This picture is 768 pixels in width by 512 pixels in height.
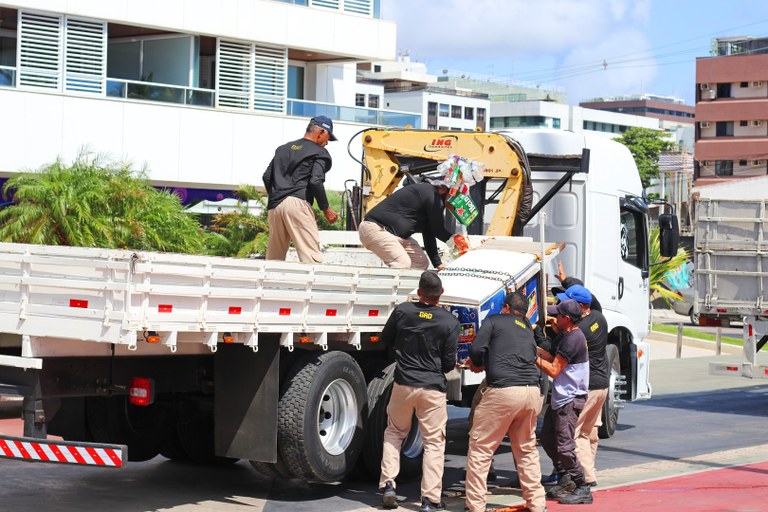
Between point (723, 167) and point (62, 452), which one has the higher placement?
point (723, 167)

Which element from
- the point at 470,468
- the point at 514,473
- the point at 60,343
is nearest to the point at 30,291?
the point at 60,343

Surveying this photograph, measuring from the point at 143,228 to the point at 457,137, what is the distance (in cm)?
784

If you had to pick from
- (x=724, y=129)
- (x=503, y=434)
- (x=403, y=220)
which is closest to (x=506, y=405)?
(x=503, y=434)

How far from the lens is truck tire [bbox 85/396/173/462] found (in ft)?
34.3

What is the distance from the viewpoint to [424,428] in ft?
32.2

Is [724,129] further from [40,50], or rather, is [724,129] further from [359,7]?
[40,50]

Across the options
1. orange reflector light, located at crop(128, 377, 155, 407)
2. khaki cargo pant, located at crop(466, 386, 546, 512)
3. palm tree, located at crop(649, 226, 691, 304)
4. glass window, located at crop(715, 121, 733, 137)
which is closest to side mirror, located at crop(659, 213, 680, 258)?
khaki cargo pant, located at crop(466, 386, 546, 512)

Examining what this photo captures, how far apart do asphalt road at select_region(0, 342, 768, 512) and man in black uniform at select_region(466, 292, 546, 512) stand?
0.63 metres

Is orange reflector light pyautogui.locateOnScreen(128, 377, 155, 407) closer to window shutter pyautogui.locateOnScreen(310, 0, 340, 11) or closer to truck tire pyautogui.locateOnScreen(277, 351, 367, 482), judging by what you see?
truck tire pyautogui.locateOnScreen(277, 351, 367, 482)

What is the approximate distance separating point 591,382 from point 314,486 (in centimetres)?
266

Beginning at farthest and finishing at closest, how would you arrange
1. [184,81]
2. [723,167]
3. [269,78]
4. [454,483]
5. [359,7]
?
[723,167]
[359,7]
[269,78]
[184,81]
[454,483]

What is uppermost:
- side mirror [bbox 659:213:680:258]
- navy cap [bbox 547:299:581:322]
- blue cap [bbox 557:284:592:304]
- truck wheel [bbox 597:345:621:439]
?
side mirror [bbox 659:213:680:258]

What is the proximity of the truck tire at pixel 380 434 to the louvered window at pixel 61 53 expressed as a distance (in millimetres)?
21071

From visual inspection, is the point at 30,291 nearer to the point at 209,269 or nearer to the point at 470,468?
the point at 209,269
